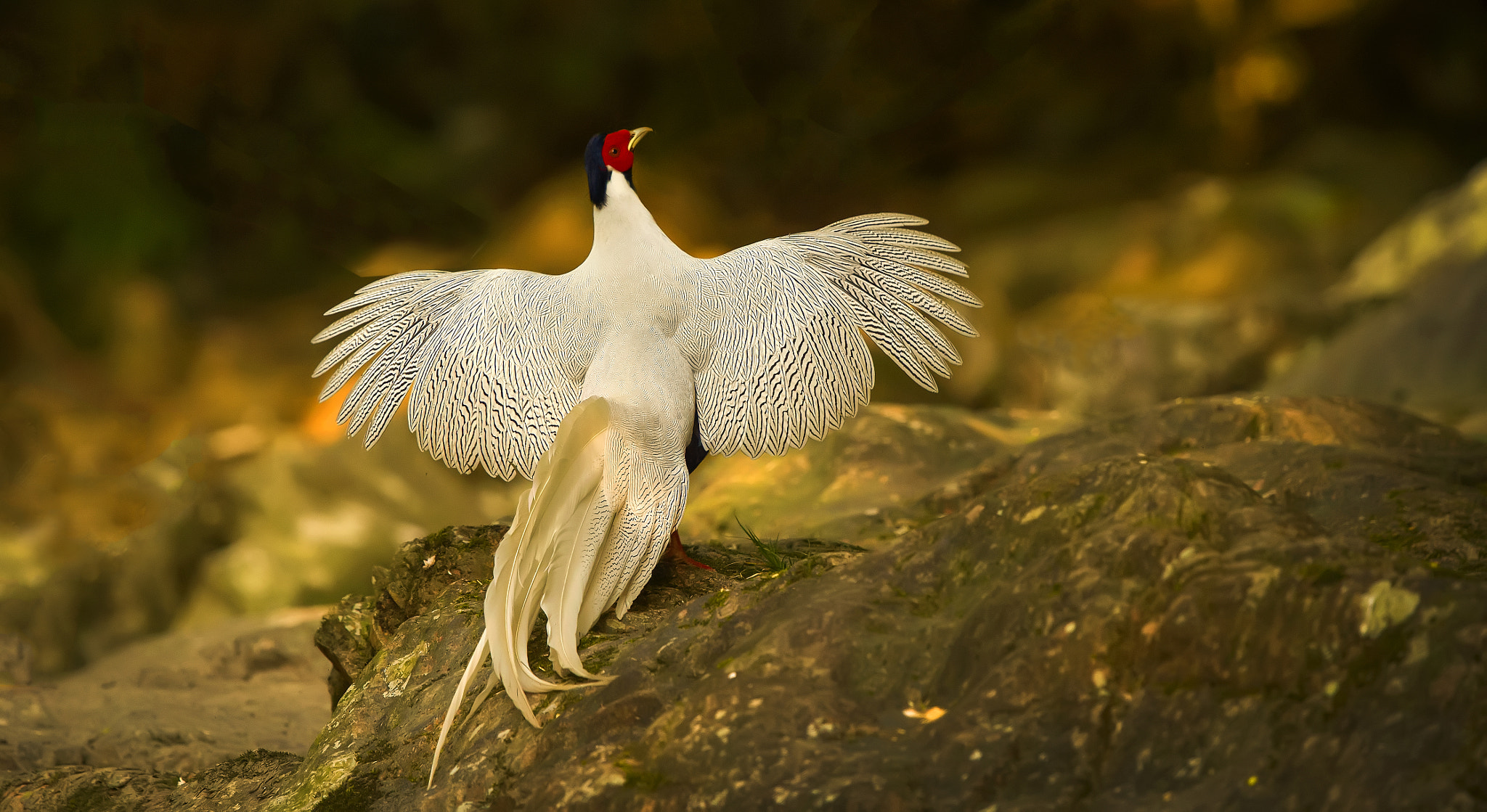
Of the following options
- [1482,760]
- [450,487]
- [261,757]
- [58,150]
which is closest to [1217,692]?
[1482,760]

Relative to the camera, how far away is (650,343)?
13.4 feet

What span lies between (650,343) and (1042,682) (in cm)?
229

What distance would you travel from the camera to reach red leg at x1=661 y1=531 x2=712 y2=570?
14.2 feet

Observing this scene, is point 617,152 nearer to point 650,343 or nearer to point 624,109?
point 650,343

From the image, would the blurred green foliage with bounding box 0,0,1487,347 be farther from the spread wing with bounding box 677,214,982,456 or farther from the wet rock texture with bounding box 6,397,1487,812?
the wet rock texture with bounding box 6,397,1487,812

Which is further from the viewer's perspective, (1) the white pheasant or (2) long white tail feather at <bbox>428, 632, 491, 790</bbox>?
(1) the white pheasant

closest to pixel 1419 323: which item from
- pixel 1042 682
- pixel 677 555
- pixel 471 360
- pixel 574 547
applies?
pixel 677 555

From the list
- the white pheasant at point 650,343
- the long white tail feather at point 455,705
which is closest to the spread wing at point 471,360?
the white pheasant at point 650,343

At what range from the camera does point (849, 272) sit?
14.6ft

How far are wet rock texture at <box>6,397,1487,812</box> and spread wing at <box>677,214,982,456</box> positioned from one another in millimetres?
1120

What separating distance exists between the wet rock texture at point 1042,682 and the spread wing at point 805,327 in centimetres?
112

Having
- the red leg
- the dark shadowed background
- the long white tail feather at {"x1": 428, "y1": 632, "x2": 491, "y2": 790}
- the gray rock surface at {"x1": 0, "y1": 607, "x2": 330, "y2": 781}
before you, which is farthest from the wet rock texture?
the dark shadowed background

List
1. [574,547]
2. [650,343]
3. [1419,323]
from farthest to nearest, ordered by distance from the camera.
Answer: [1419,323] → [650,343] → [574,547]

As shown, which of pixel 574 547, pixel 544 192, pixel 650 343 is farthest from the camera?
pixel 544 192
